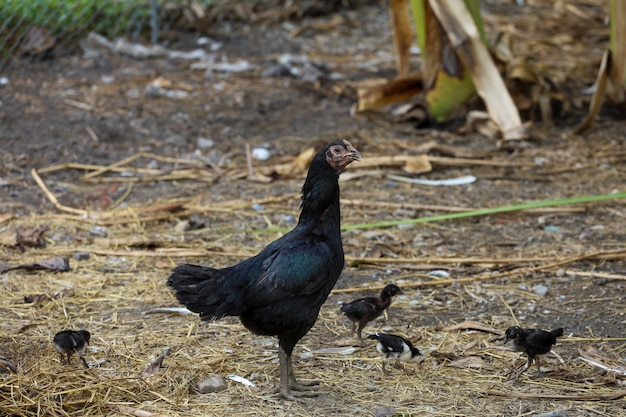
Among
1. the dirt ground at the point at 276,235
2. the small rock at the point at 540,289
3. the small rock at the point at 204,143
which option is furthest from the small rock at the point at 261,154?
the small rock at the point at 540,289

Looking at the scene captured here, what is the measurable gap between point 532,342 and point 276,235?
2.50 metres

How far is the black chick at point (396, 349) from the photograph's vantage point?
425 centimetres

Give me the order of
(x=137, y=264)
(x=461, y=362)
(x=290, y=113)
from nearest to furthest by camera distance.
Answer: (x=461, y=362) → (x=137, y=264) → (x=290, y=113)

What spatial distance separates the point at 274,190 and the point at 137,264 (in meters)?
1.66

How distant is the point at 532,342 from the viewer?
13.8ft

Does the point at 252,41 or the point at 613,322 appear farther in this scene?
the point at 252,41

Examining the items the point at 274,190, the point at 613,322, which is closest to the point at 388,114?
the point at 274,190

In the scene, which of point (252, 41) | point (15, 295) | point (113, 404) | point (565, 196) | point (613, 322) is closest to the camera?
point (113, 404)

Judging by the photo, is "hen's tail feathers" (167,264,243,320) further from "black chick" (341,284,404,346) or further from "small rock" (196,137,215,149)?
"small rock" (196,137,215,149)

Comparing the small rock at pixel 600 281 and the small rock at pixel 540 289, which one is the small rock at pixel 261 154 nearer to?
the small rock at pixel 540 289

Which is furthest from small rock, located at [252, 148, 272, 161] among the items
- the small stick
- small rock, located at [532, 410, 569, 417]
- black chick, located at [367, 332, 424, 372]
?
small rock, located at [532, 410, 569, 417]

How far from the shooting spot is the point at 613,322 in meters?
4.85

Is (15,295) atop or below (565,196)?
atop

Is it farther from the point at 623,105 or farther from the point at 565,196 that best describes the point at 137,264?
the point at 623,105
